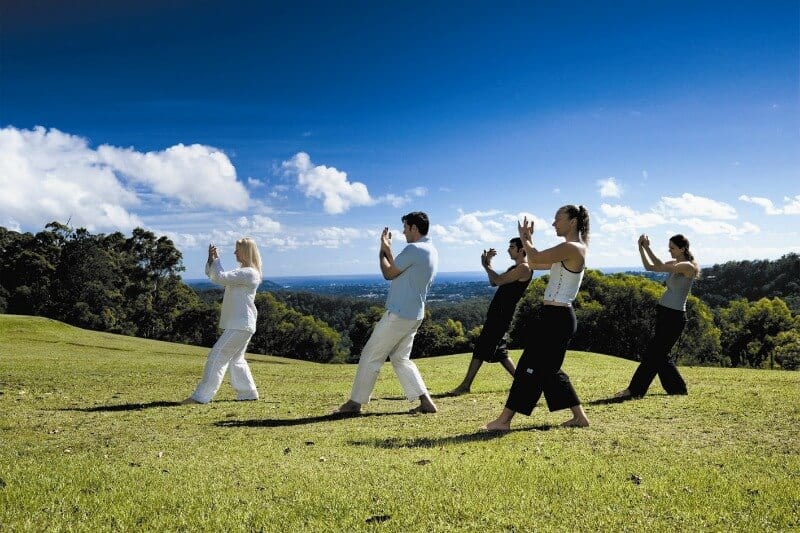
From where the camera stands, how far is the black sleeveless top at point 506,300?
11.5 meters

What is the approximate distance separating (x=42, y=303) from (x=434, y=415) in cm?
7242

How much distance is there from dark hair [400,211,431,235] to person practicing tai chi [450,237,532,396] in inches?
91.8

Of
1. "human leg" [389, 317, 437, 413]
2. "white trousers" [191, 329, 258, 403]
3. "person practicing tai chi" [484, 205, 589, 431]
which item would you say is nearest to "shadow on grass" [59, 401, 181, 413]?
"white trousers" [191, 329, 258, 403]

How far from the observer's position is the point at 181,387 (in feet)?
43.9

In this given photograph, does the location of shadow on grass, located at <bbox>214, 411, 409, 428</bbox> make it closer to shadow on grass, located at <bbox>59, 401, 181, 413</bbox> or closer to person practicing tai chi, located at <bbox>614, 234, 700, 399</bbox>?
shadow on grass, located at <bbox>59, 401, 181, 413</bbox>

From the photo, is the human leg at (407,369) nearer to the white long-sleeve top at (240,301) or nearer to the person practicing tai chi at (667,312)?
the white long-sleeve top at (240,301)

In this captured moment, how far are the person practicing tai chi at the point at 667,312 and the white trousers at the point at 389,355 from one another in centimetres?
413

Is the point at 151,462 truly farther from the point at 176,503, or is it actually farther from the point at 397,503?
the point at 397,503

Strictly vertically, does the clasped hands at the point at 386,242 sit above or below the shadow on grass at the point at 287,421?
above

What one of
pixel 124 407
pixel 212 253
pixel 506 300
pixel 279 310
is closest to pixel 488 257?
pixel 506 300

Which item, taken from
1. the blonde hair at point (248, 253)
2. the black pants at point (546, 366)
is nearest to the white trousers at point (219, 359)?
the blonde hair at point (248, 253)

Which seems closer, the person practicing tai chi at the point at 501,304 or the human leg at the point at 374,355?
the human leg at the point at 374,355

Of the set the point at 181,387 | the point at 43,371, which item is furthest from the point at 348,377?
the point at 43,371

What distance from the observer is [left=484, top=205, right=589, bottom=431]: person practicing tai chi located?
24.8 ft
